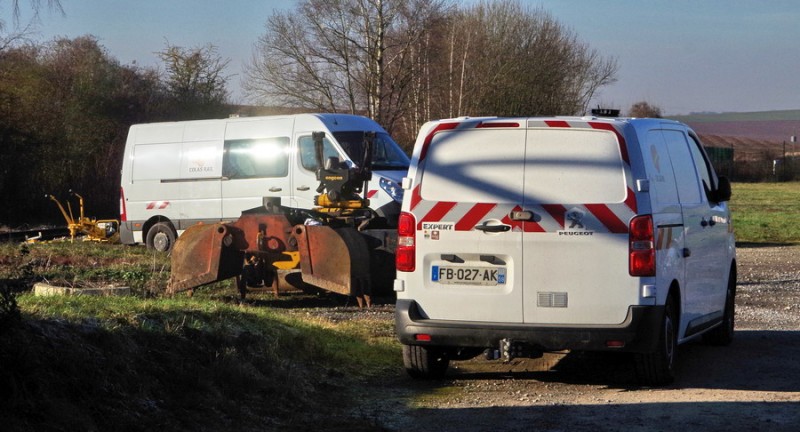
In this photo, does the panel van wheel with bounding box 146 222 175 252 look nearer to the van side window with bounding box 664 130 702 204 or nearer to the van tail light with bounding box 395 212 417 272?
the van side window with bounding box 664 130 702 204

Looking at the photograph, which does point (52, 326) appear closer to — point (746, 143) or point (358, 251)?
point (358, 251)

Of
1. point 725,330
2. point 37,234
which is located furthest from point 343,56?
point 725,330

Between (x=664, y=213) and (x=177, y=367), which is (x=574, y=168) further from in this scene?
(x=177, y=367)

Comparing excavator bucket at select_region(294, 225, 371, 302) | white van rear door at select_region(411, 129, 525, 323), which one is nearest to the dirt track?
white van rear door at select_region(411, 129, 525, 323)

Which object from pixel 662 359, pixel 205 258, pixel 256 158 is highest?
pixel 256 158

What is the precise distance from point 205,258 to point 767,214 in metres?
28.9

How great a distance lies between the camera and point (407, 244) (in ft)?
28.7

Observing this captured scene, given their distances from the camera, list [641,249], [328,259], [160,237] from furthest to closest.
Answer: [160,237], [328,259], [641,249]

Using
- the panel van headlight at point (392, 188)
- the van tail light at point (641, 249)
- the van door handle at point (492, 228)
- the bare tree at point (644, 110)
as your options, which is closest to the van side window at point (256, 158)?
the panel van headlight at point (392, 188)

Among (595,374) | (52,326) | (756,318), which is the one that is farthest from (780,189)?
(52,326)

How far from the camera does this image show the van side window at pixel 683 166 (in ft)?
31.1

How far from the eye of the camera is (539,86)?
40406mm

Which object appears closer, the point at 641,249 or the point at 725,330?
the point at 641,249

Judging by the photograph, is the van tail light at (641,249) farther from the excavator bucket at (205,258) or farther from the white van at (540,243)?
the excavator bucket at (205,258)
